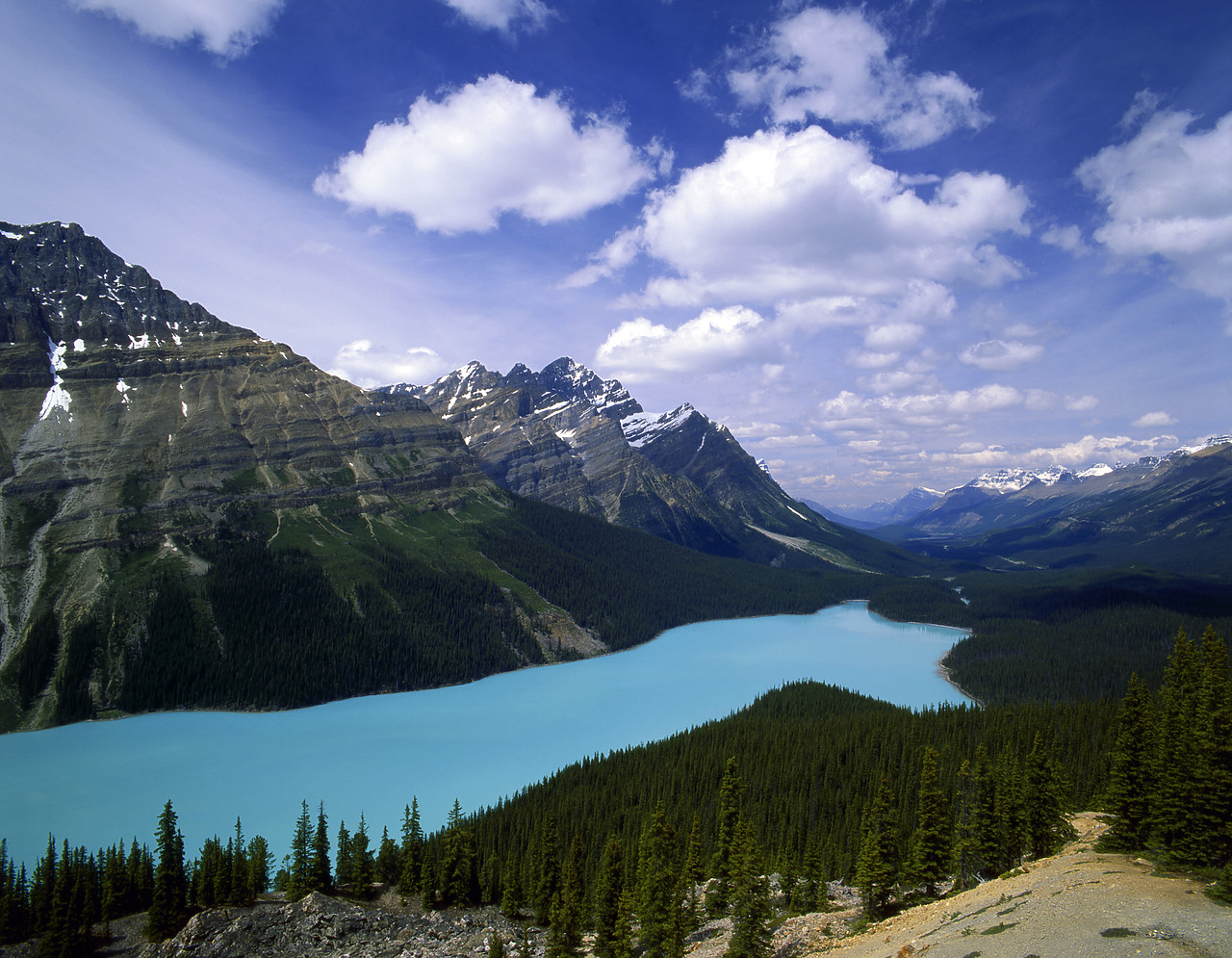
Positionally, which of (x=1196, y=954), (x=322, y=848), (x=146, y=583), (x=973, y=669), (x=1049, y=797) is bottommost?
(x=973, y=669)

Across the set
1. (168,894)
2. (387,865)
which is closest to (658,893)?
(387,865)

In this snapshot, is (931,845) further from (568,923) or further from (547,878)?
(547,878)

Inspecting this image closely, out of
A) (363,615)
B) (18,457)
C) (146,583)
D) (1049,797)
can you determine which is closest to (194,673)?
(146,583)

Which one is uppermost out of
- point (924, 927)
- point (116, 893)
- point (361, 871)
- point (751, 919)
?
point (924, 927)

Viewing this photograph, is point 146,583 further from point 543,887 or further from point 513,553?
point 543,887

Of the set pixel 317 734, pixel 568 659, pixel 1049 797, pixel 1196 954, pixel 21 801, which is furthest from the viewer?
pixel 568 659

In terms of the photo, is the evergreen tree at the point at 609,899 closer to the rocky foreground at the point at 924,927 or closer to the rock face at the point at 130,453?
the rocky foreground at the point at 924,927
